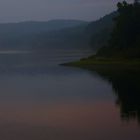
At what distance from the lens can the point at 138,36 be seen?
89625mm

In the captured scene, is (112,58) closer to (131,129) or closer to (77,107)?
(77,107)

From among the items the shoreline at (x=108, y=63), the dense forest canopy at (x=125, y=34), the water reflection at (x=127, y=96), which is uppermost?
the dense forest canopy at (x=125, y=34)

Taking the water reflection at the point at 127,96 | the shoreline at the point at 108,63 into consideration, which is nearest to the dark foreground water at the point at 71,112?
the water reflection at the point at 127,96

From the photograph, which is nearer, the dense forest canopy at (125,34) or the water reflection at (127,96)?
the water reflection at (127,96)

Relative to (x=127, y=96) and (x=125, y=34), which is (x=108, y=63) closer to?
(x=125, y=34)

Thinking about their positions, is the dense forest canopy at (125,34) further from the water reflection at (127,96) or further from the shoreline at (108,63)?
the water reflection at (127,96)

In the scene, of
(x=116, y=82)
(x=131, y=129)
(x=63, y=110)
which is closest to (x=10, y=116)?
(x=63, y=110)

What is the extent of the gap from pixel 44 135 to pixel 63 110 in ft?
28.8

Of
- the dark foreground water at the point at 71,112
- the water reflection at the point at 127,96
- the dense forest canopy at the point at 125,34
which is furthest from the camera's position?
the dense forest canopy at the point at 125,34

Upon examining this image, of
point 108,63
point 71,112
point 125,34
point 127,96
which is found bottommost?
point 108,63

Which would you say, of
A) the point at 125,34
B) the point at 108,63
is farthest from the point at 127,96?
the point at 125,34

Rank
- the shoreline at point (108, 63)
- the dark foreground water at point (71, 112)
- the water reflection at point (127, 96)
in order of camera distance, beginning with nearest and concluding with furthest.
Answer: the dark foreground water at point (71, 112), the water reflection at point (127, 96), the shoreline at point (108, 63)

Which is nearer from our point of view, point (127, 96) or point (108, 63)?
point (127, 96)

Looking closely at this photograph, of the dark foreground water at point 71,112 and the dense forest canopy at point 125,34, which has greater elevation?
the dense forest canopy at point 125,34
